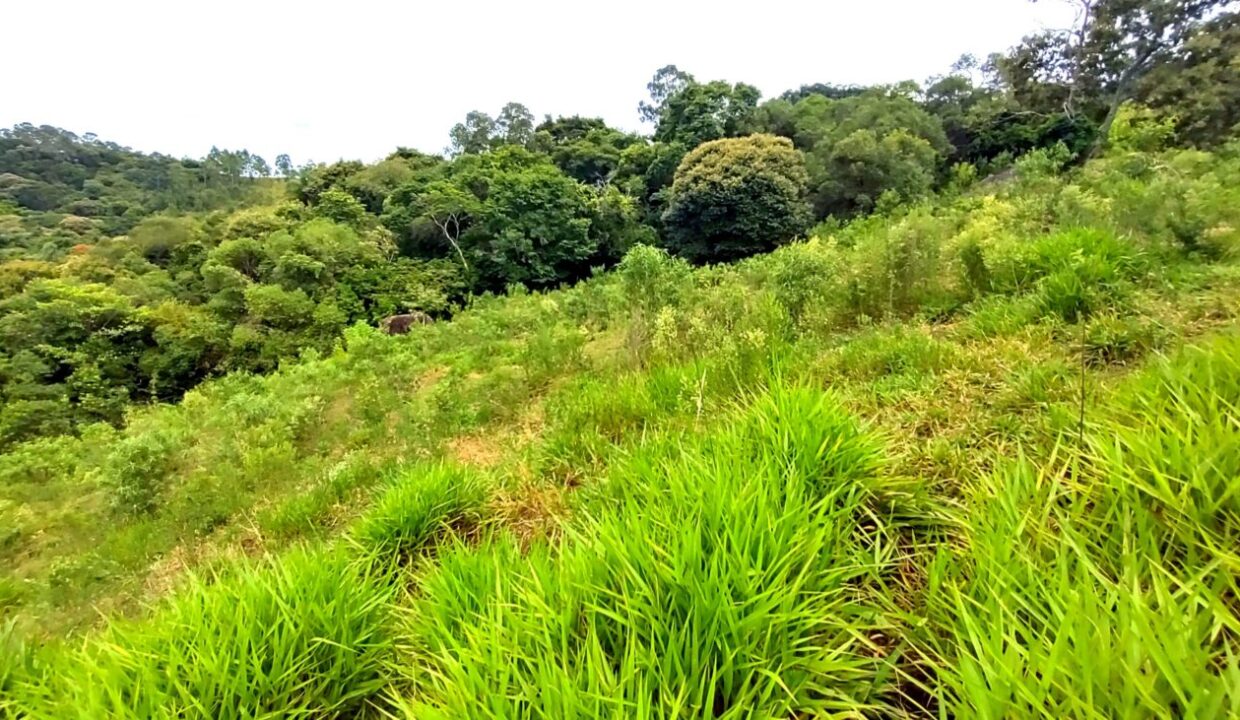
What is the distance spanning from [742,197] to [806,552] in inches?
658

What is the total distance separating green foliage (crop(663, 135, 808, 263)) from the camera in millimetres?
16688

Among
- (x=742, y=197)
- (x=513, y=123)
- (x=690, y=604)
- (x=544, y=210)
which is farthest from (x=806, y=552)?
(x=513, y=123)

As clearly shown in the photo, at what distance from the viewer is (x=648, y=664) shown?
99 cm

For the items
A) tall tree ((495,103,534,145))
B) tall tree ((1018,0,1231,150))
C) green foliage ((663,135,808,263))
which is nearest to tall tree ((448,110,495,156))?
tall tree ((495,103,534,145))

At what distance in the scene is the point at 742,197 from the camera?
16.7 metres

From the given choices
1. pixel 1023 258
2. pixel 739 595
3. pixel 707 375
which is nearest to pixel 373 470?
pixel 707 375

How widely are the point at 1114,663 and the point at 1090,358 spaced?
1.95 m

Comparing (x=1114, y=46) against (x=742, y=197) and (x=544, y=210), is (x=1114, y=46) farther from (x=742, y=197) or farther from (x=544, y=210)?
(x=544, y=210)

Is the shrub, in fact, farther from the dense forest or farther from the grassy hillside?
the grassy hillside

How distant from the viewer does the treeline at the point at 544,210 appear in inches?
503

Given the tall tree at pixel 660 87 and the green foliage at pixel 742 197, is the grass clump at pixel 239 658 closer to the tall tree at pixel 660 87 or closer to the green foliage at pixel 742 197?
the green foliage at pixel 742 197

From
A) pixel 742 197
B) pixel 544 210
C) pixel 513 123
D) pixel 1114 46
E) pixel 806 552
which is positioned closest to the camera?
pixel 806 552

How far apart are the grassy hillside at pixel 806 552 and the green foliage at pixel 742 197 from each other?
1360 cm

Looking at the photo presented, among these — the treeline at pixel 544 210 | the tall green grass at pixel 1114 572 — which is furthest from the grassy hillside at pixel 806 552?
the treeline at pixel 544 210
